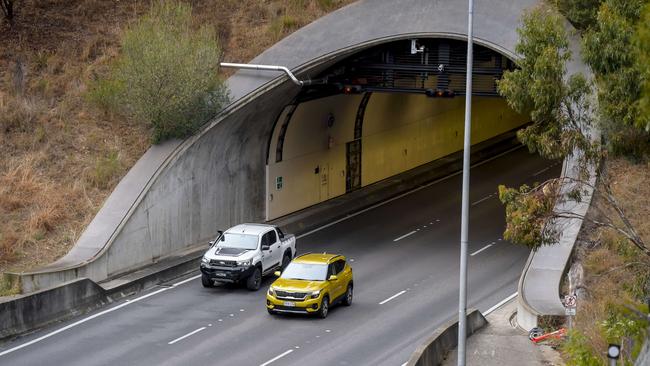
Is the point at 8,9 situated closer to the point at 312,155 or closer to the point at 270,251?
Result: the point at 312,155

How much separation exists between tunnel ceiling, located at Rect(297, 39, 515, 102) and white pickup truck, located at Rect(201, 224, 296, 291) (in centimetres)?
705

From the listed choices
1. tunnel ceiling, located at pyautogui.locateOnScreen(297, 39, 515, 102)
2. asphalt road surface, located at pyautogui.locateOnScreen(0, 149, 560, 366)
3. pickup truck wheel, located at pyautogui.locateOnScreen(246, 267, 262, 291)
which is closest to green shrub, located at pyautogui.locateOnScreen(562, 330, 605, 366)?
asphalt road surface, located at pyautogui.locateOnScreen(0, 149, 560, 366)

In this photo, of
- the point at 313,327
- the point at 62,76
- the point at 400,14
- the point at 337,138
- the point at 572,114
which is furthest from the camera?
the point at 337,138

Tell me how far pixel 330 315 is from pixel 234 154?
31.5ft

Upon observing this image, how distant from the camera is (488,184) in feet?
147

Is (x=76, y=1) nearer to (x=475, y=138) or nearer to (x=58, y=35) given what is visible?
(x=58, y=35)

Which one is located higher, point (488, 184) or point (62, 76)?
point (62, 76)

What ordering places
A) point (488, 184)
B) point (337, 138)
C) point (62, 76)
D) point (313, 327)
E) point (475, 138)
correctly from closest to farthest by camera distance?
point (313, 327) < point (62, 76) < point (337, 138) < point (488, 184) < point (475, 138)

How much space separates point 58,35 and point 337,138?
1137 centimetres

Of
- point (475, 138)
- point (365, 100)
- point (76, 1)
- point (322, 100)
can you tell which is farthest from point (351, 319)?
point (475, 138)

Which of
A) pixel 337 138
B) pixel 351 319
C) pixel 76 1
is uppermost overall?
pixel 76 1

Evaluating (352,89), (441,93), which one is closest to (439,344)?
(441,93)

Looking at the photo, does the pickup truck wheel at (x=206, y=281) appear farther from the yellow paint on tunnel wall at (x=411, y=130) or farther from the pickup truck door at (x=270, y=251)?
the yellow paint on tunnel wall at (x=411, y=130)

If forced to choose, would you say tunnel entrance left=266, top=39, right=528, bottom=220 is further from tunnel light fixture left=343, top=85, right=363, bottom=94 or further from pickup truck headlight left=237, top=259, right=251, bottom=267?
pickup truck headlight left=237, top=259, right=251, bottom=267
